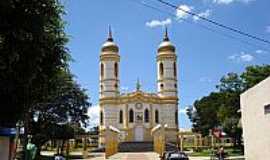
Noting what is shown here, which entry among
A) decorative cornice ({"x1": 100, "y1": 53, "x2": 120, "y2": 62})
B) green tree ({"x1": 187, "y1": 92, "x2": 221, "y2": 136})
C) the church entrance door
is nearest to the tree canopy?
green tree ({"x1": 187, "y1": 92, "x2": 221, "y2": 136})

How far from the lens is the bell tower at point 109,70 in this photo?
78.4 m

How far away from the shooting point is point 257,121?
69.2 ft

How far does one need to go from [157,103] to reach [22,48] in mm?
65028

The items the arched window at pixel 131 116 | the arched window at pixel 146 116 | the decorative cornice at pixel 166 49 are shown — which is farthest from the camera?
the decorative cornice at pixel 166 49

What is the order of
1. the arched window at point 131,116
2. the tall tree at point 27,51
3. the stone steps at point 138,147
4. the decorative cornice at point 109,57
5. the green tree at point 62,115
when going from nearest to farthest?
1. the tall tree at point 27,51
2. the green tree at point 62,115
3. the stone steps at point 138,147
4. the arched window at point 131,116
5. the decorative cornice at point 109,57

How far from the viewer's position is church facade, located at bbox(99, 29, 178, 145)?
3041 inches

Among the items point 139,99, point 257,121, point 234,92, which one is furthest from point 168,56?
point 257,121

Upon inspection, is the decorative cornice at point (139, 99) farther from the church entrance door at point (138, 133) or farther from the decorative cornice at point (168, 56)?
the decorative cornice at point (168, 56)

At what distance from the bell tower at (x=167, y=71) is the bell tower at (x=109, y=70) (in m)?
7.06

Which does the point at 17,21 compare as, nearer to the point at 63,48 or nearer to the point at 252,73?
the point at 63,48

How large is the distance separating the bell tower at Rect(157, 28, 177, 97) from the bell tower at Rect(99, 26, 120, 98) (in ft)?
23.2

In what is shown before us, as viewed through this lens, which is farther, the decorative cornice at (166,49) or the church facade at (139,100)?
the decorative cornice at (166,49)

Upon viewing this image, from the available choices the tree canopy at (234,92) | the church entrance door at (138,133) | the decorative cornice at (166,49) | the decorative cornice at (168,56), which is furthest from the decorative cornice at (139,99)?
the tree canopy at (234,92)

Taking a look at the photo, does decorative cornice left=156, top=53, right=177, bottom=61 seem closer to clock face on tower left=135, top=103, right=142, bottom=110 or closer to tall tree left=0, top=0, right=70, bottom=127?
clock face on tower left=135, top=103, right=142, bottom=110
